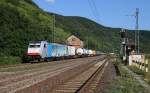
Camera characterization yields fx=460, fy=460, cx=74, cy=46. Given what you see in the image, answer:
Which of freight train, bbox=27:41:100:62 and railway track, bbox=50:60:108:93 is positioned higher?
freight train, bbox=27:41:100:62

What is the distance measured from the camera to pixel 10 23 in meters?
82.5

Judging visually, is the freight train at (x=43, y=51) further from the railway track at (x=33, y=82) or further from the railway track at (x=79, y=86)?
the railway track at (x=79, y=86)

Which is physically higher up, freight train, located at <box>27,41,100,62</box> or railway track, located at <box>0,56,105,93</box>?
freight train, located at <box>27,41,100,62</box>

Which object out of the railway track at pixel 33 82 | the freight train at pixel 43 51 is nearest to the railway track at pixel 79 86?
the railway track at pixel 33 82

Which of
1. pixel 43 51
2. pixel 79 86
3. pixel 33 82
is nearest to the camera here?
pixel 79 86

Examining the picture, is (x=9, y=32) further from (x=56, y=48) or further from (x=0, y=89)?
(x=0, y=89)

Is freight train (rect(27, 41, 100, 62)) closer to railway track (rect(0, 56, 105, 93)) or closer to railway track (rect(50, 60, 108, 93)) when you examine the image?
railway track (rect(0, 56, 105, 93))

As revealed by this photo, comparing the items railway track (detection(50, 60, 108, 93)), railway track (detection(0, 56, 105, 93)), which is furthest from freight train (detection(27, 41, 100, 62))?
railway track (detection(50, 60, 108, 93))

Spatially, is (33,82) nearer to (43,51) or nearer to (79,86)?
(79,86)

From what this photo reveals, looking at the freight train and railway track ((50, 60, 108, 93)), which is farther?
the freight train

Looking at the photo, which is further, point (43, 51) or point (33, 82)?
point (43, 51)

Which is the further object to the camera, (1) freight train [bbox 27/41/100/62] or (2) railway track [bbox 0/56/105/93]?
(1) freight train [bbox 27/41/100/62]

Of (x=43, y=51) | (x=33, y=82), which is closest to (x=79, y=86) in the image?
(x=33, y=82)

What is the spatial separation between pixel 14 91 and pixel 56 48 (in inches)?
2474
